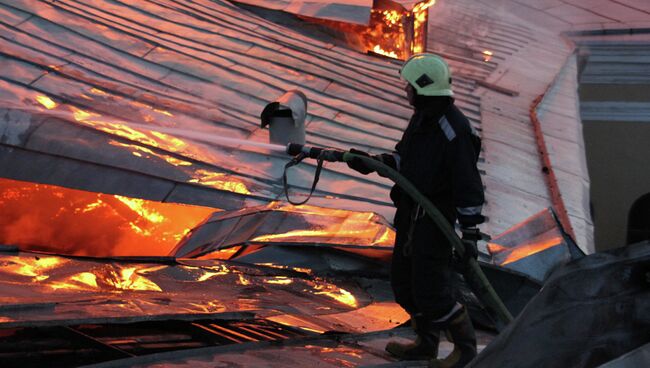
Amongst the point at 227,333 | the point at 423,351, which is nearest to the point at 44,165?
the point at 227,333

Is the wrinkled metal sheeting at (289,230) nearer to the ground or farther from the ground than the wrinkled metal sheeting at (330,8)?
nearer to the ground

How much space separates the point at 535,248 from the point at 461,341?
181cm

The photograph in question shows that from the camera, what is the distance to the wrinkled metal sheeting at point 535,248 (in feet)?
19.8

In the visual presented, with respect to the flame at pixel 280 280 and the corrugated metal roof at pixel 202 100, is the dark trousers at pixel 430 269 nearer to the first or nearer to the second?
the flame at pixel 280 280

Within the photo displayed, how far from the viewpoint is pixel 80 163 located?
275 inches

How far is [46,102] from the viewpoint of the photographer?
7.57m

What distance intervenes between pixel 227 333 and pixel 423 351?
0.83 m

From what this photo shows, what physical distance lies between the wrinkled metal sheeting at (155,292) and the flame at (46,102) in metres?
2.19

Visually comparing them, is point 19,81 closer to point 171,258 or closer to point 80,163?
point 80,163

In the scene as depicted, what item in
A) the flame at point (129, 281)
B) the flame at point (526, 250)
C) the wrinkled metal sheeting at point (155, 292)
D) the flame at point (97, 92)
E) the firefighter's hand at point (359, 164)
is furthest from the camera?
the flame at point (97, 92)

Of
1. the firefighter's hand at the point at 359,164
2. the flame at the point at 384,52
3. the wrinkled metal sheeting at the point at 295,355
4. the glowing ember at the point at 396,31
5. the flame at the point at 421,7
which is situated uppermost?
the flame at the point at 421,7

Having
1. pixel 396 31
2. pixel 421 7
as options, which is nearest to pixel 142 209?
pixel 396 31

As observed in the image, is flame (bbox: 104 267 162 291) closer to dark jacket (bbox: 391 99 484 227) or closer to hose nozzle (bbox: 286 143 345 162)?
hose nozzle (bbox: 286 143 345 162)

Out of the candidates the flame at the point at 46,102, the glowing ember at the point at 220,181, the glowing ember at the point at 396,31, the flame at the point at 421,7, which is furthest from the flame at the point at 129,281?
the flame at the point at 421,7
